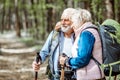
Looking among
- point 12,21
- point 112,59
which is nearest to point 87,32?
point 112,59

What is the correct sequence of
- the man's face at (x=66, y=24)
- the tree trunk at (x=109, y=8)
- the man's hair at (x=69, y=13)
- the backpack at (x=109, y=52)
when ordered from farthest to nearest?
the tree trunk at (x=109, y=8) < the man's face at (x=66, y=24) < the man's hair at (x=69, y=13) < the backpack at (x=109, y=52)

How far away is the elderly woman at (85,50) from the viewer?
16.7ft

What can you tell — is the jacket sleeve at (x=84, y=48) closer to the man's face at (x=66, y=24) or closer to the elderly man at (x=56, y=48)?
the man's face at (x=66, y=24)

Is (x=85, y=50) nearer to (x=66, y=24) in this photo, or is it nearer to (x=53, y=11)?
(x=66, y=24)

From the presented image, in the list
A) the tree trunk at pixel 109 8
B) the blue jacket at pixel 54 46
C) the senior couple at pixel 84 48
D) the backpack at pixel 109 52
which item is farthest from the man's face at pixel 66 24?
the tree trunk at pixel 109 8

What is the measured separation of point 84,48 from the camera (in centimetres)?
507

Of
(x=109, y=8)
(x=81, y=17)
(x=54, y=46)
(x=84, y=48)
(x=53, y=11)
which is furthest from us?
(x=53, y=11)

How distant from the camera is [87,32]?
5.10 m

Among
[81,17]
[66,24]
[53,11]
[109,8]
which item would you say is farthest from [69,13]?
[53,11]

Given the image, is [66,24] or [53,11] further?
[53,11]

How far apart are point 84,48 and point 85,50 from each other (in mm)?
28

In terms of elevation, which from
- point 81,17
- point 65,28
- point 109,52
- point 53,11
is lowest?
point 53,11

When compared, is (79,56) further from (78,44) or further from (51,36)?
(51,36)

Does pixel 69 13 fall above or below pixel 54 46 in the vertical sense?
above
